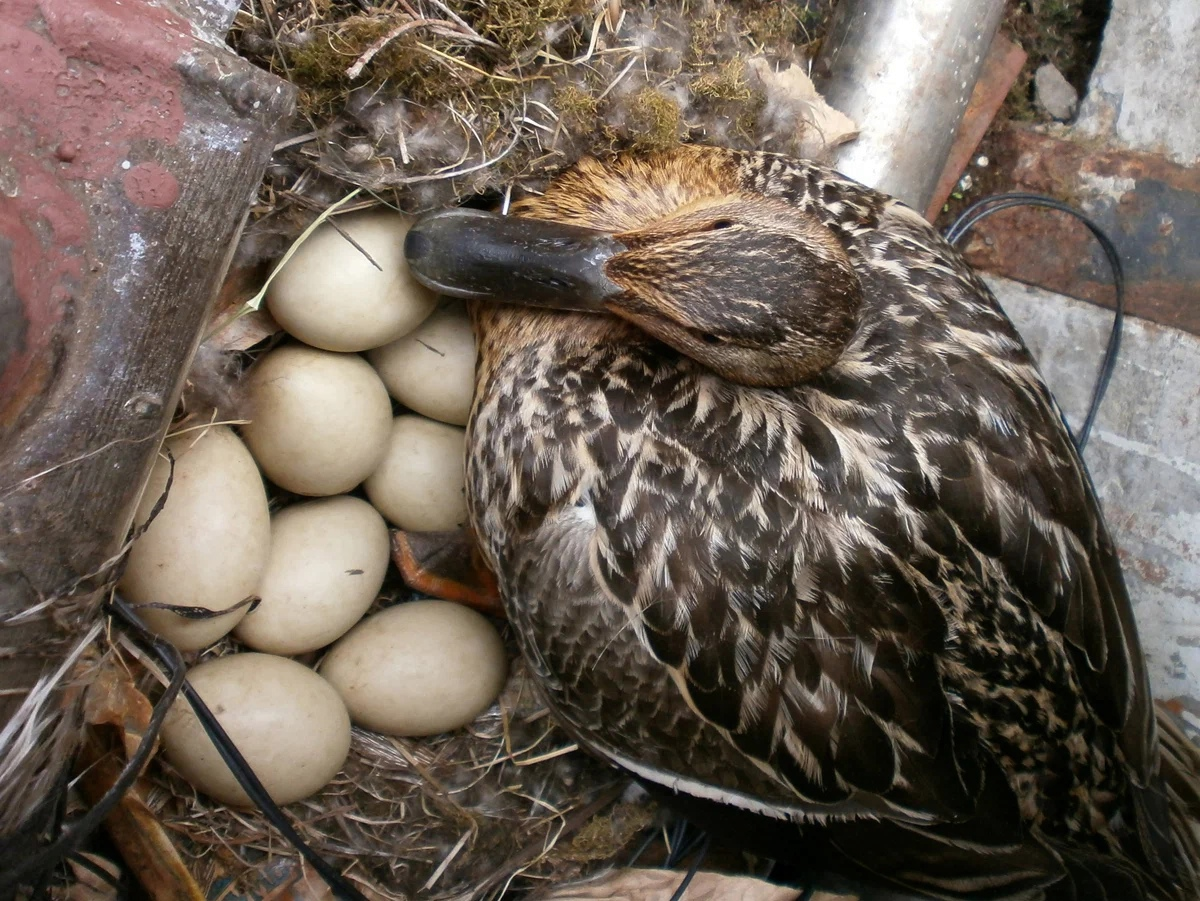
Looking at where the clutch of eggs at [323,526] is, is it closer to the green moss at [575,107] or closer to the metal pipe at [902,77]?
the green moss at [575,107]

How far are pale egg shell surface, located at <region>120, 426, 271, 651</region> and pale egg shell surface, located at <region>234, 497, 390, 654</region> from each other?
0.07 meters

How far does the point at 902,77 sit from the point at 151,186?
142cm

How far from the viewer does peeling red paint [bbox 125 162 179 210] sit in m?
1.00

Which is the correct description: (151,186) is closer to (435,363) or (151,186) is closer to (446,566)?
(435,363)

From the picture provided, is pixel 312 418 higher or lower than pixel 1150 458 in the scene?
lower

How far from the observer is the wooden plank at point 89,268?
94cm

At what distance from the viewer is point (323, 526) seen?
63.1 inches

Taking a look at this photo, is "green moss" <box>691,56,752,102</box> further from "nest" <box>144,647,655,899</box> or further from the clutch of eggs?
"nest" <box>144,647,655,899</box>

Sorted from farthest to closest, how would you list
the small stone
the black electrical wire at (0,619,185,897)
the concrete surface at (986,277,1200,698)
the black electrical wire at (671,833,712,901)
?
the small stone, the concrete surface at (986,277,1200,698), the black electrical wire at (671,833,712,901), the black electrical wire at (0,619,185,897)

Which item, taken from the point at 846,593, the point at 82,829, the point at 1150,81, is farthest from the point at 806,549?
the point at 1150,81

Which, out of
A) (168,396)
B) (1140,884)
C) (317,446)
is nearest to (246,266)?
(317,446)

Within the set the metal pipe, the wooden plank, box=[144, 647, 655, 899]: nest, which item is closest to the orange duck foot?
box=[144, 647, 655, 899]: nest

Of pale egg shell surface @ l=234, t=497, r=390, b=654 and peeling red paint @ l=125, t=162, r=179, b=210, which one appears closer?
peeling red paint @ l=125, t=162, r=179, b=210

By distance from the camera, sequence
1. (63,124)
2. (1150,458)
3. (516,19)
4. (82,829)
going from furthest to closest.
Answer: (1150,458), (516,19), (82,829), (63,124)
